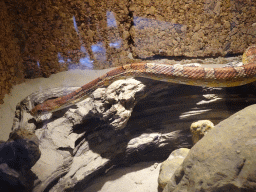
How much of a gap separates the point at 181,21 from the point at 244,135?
1684 millimetres

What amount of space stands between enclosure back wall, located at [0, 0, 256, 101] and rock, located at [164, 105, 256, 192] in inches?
56.6

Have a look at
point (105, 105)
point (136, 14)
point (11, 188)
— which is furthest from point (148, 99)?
point (11, 188)

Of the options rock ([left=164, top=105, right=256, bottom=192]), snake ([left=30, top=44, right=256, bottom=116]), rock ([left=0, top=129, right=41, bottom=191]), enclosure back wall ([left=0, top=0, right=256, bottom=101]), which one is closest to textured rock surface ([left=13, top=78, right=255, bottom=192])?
snake ([left=30, top=44, right=256, bottom=116])

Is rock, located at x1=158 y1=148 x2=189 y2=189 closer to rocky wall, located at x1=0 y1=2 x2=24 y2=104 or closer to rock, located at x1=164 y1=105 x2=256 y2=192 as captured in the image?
rock, located at x1=164 y1=105 x2=256 y2=192

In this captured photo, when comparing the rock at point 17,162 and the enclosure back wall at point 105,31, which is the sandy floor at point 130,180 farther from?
the enclosure back wall at point 105,31

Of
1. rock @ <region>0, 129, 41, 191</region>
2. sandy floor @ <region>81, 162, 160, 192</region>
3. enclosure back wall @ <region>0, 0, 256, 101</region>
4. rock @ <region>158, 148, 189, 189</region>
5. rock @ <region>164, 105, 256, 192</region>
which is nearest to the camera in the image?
rock @ <region>164, 105, 256, 192</region>

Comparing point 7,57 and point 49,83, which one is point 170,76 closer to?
point 49,83

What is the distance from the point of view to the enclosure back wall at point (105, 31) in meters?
2.00

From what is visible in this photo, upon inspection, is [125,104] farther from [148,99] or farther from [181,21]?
[181,21]

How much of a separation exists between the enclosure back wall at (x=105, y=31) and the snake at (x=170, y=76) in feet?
0.89

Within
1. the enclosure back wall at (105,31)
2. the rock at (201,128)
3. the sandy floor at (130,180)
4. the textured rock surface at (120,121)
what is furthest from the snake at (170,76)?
the sandy floor at (130,180)

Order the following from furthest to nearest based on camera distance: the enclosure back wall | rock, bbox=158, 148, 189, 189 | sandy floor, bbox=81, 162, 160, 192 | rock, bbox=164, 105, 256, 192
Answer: the enclosure back wall → sandy floor, bbox=81, 162, 160, 192 → rock, bbox=158, 148, 189, 189 → rock, bbox=164, 105, 256, 192

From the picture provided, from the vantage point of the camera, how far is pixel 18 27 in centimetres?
204

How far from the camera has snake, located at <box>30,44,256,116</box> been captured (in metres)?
1.77
